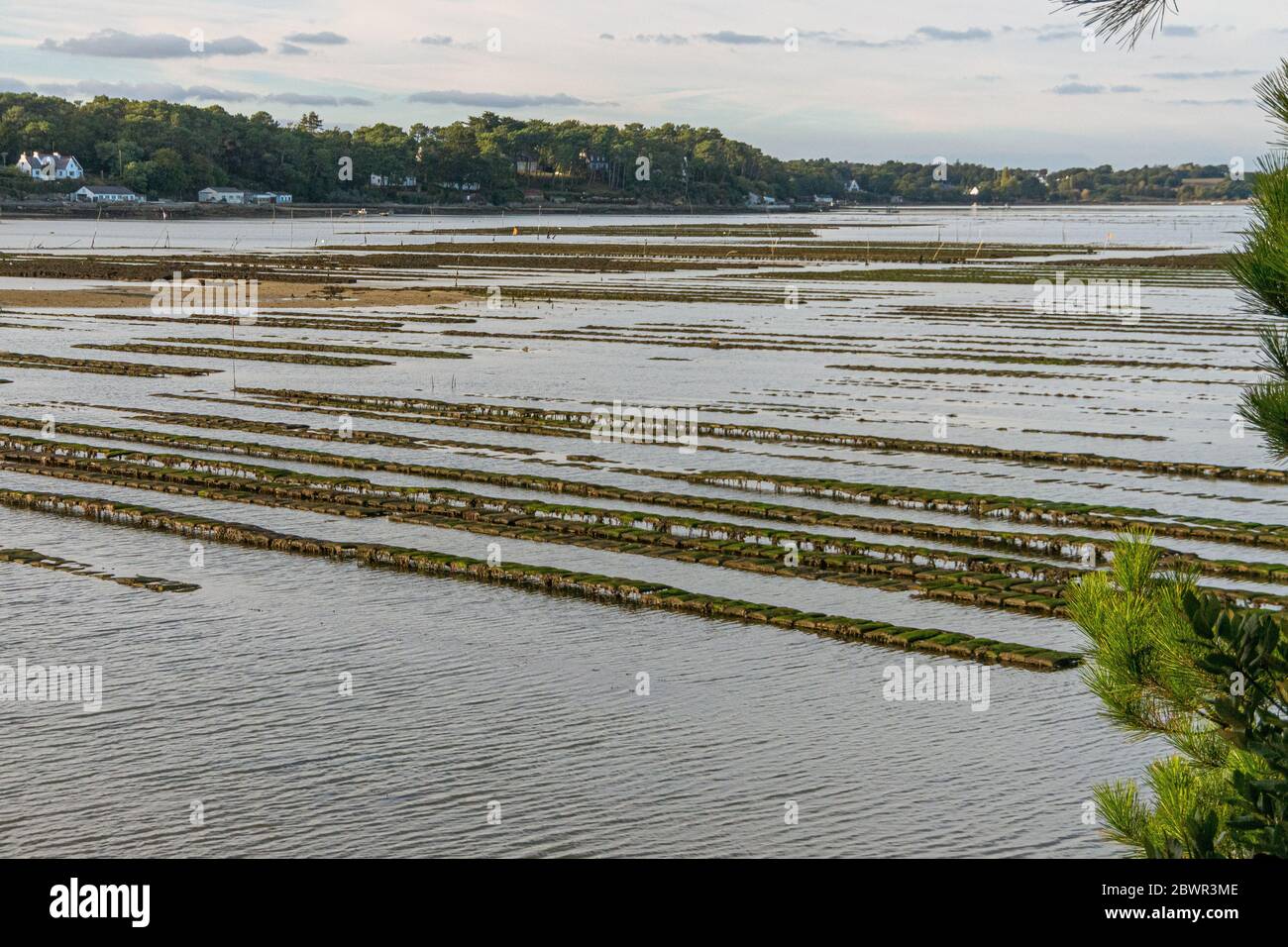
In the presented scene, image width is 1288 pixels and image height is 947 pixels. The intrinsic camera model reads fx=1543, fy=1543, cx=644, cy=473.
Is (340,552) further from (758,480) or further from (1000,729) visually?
(1000,729)

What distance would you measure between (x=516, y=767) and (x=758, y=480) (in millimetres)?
14376

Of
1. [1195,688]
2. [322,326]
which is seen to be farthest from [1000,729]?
[322,326]

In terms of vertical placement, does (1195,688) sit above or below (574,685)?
above

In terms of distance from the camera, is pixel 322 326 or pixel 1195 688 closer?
pixel 1195 688

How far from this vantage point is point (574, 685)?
16984 millimetres

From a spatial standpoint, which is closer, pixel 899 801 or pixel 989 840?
pixel 989 840

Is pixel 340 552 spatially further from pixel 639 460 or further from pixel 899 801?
pixel 899 801

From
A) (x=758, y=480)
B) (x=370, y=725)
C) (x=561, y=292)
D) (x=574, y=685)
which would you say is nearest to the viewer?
(x=370, y=725)

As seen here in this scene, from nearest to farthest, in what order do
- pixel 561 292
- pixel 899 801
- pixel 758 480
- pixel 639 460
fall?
pixel 899 801
pixel 758 480
pixel 639 460
pixel 561 292
